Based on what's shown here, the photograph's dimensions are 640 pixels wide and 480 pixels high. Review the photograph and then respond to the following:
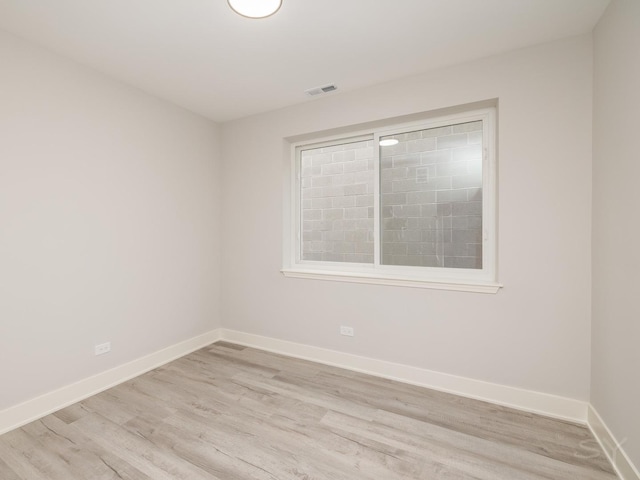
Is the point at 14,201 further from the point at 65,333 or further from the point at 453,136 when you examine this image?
the point at 453,136

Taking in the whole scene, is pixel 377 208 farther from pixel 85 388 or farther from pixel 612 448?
pixel 85 388

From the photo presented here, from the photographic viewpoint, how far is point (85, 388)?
2475 millimetres

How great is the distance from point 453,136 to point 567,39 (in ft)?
3.02

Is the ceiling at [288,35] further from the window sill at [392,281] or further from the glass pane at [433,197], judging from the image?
the window sill at [392,281]

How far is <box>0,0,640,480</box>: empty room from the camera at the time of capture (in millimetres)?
1809

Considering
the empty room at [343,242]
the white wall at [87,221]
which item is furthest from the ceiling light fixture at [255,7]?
the white wall at [87,221]

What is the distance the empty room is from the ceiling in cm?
2

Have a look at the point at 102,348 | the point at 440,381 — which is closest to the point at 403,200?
the point at 440,381

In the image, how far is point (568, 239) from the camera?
7.03 feet

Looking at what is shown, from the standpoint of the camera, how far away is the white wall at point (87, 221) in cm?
211

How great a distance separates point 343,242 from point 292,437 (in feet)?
6.09

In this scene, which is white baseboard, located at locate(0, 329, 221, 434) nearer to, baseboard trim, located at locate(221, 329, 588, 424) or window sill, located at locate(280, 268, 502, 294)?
baseboard trim, located at locate(221, 329, 588, 424)

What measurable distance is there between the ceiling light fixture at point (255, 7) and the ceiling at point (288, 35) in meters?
0.16

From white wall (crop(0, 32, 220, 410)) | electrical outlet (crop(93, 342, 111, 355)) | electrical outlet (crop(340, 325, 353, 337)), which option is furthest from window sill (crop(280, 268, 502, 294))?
electrical outlet (crop(93, 342, 111, 355))
